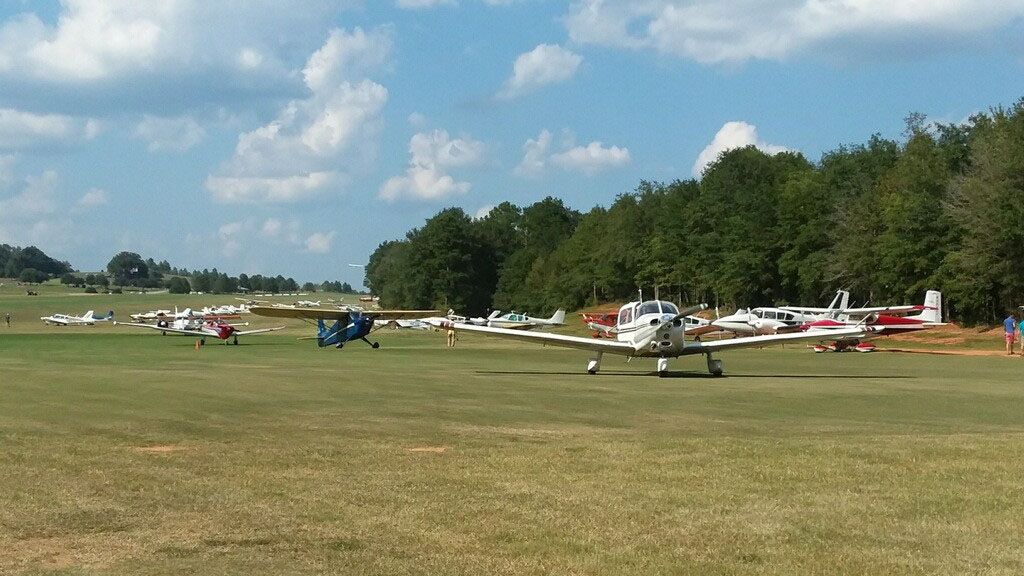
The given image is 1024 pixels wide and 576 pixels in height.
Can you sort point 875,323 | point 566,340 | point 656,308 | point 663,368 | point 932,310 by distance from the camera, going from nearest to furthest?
point 663,368 < point 656,308 < point 566,340 < point 875,323 < point 932,310

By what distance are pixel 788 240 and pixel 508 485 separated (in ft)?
258

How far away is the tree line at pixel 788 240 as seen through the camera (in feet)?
187

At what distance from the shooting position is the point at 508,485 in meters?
7.99

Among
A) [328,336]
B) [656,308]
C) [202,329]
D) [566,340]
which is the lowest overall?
[328,336]

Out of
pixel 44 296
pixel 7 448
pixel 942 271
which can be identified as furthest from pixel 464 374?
pixel 44 296

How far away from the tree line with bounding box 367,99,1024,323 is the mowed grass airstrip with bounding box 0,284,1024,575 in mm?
44664

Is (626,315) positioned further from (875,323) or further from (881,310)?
(881,310)

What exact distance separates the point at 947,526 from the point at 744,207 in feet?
282

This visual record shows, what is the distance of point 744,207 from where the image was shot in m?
90.2

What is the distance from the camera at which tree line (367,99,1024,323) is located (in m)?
56.9

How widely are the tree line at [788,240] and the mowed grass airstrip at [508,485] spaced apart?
4466 cm

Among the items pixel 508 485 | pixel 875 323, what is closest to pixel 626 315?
pixel 508 485

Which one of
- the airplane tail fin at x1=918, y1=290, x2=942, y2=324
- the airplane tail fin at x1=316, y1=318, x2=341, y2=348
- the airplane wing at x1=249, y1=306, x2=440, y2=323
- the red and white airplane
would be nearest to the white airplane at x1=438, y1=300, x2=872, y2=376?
the red and white airplane

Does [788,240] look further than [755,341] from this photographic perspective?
Yes
